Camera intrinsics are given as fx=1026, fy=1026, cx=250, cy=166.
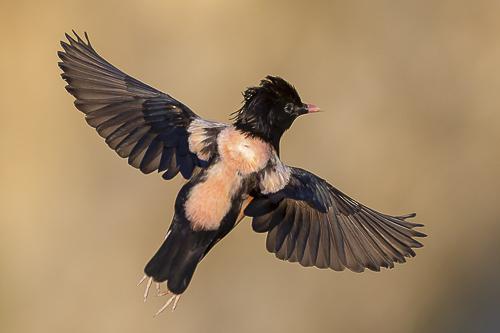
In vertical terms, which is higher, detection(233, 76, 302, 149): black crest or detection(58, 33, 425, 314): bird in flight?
detection(233, 76, 302, 149): black crest

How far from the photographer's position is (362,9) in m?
3.30

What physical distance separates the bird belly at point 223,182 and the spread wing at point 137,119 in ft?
0.12

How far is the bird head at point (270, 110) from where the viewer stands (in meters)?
1.88

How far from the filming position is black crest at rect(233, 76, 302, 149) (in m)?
1.88

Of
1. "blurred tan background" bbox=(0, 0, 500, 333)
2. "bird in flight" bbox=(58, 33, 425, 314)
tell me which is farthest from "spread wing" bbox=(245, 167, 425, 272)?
"blurred tan background" bbox=(0, 0, 500, 333)

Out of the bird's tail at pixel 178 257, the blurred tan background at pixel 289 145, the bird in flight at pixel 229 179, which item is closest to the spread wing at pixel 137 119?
the bird in flight at pixel 229 179

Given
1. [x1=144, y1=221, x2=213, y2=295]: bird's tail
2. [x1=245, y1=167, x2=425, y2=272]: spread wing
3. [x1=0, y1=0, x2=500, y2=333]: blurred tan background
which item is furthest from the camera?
[x1=0, y1=0, x2=500, y2=333]: blurred tan background

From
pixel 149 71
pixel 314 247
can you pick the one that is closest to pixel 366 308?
pixel 149 71

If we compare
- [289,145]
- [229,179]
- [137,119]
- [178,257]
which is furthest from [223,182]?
[289,145]

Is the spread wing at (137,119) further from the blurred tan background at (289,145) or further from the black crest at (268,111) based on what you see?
the blurred tan background at (289,145)

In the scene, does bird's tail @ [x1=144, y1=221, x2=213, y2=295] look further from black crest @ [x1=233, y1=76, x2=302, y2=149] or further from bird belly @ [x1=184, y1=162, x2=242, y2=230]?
black crest @ [x1=233, y1=76, x2=302, y2=149]

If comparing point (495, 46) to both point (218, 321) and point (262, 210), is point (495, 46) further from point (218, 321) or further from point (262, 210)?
point (262, 210)

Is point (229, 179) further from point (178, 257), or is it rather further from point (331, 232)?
point (331, 232)

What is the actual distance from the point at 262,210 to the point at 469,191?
1.63m
